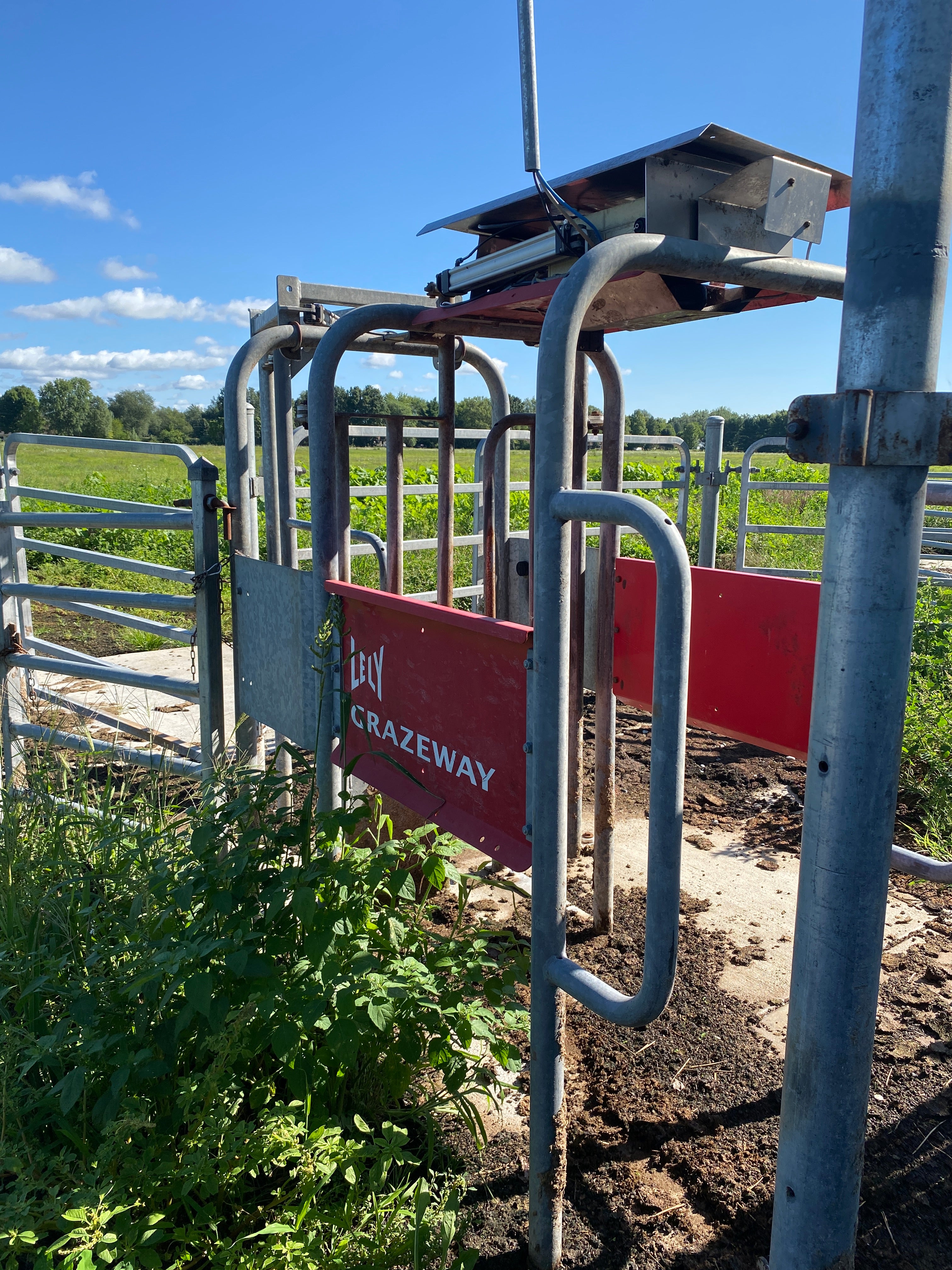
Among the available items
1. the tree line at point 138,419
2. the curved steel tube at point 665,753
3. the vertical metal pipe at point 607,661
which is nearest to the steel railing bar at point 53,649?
the vertical metal pipe at point 607,661

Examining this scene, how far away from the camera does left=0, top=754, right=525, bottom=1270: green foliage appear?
1.50 m

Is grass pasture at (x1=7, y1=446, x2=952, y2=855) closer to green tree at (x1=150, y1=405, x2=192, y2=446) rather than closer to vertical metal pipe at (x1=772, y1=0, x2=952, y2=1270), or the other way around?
vertical metal pipe at (x1=772, y1=0, x2=952, y2=1270)

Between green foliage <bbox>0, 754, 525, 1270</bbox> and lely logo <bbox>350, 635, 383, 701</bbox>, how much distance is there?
312 mm

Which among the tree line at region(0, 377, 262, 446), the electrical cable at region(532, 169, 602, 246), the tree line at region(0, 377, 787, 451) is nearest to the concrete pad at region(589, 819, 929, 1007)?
the electrical cable at region(532, 169, 602, 246)

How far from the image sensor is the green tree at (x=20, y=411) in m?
75.8

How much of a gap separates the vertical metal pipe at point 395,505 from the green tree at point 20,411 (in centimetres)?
8029

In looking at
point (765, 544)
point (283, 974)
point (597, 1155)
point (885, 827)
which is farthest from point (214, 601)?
point (765, 544)

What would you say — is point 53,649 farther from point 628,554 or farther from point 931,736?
point 628,554

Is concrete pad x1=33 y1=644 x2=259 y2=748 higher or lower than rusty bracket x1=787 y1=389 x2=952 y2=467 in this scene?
lower

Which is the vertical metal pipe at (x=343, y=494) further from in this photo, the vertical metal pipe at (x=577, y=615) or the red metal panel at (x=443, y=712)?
the vertical metal pipe at (x=577, y=615)

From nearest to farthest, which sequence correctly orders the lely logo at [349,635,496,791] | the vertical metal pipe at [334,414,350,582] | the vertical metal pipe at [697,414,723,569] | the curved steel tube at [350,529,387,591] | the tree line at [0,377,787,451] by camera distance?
the lely logo at [349,635,496,791] → the vertical metal pipe at [334,414,350,582] → the curved steel tube at [350,529,387,591] → the vertical metal pipe at [697,414,723,569] → the tree line at [0,377,787,451]

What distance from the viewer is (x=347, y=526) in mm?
2678

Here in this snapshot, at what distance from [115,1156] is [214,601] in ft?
6.45

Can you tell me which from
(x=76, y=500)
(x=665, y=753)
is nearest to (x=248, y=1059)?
(x=665, y=753)
